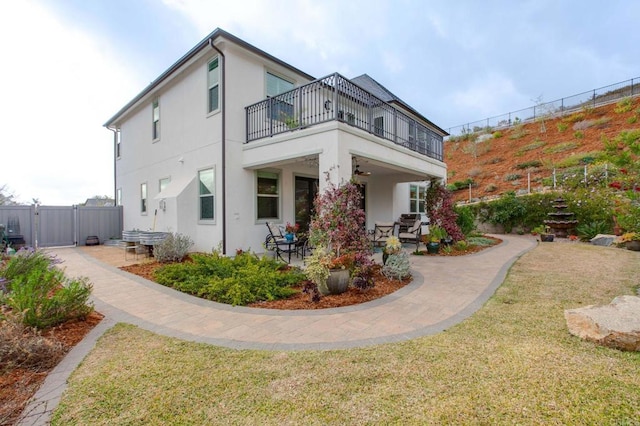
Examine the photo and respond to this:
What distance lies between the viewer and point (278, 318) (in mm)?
4316

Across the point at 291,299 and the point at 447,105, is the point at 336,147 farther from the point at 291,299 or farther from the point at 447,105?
the point at 447,105

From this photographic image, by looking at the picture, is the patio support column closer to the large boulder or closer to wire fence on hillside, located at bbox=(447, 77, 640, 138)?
the large boulder

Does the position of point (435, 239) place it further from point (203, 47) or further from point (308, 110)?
point (203, 47)

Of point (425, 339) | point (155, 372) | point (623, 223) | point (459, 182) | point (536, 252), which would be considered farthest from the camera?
point (459, 182)

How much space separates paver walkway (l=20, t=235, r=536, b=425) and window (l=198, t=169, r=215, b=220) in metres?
3.26

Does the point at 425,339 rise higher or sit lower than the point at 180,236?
lower

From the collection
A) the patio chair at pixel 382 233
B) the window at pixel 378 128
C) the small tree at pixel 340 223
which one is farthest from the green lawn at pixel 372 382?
the patio chair at pixel 382 233

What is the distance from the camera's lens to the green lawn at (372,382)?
2.17 meters

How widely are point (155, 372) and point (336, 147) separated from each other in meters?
5.51

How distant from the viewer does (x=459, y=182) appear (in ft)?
84.3

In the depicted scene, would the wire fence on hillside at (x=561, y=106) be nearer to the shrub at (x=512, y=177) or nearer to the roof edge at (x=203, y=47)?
the shrub at (x=512, y=177)

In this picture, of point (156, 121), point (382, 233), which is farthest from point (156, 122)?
point (382, 233)

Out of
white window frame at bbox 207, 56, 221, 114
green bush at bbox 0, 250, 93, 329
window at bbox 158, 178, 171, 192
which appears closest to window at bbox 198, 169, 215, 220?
white window frame at bbox 207, 56, 221, 114

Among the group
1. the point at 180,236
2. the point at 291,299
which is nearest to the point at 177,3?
the point at 180,236
